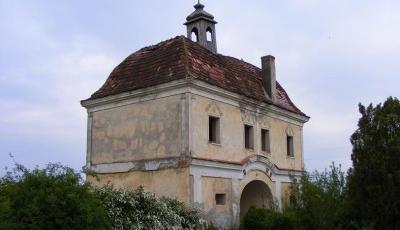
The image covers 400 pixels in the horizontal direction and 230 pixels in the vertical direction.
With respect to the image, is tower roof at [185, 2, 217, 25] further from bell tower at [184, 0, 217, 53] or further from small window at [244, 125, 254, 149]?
small window at [244, 125, 254, 149]

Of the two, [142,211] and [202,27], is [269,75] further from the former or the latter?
[142,211]

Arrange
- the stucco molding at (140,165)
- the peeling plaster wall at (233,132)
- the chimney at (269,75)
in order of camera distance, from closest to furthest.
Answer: the stucco molding at (140,165)
the peeling plaster wall at (233,132)
the chimney at (269,75)

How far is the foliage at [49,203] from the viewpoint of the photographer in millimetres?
11820

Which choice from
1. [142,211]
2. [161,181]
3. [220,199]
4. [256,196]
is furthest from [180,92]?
[256,196]

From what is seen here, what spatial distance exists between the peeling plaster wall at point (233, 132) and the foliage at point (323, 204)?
2.73m

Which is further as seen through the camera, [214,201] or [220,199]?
[220,199]

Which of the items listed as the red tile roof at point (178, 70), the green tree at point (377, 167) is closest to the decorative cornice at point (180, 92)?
the red tile roof at point (178, 70)

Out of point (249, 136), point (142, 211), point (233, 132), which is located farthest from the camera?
point (249, 136)

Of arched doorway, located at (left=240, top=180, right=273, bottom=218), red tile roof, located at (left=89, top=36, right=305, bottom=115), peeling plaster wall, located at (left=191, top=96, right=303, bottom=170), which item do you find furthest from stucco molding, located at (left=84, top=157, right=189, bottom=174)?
arched doorway, located at (left=240, top=180, right=273, bottom=218)

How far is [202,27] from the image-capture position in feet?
86.0

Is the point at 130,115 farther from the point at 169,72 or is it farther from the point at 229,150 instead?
the point at 229,150

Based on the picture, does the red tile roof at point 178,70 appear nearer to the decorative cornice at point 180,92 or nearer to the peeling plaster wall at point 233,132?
the decorative cornice at point 180,92

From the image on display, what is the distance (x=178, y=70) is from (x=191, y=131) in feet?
8.43

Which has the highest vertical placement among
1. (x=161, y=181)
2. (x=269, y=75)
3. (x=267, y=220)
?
(x=269, y=75)
